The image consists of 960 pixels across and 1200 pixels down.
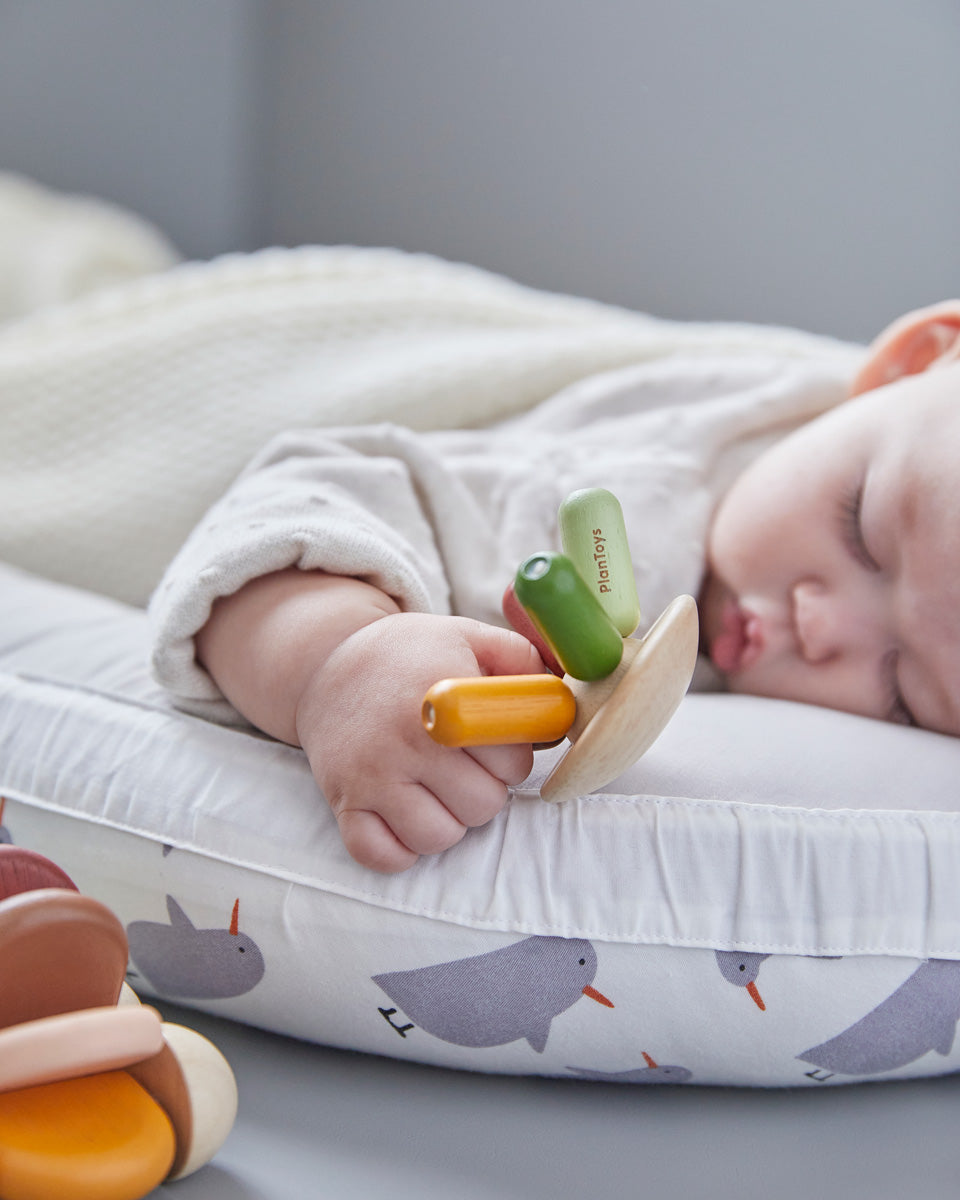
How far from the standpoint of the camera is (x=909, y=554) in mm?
669

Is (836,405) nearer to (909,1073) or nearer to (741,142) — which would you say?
(909,1073)

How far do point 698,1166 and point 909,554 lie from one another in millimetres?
368

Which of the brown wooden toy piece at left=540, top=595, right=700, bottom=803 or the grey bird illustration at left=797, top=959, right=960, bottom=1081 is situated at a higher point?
the brown wooden toy piece at left=540, top=595, right=700, bottom=803

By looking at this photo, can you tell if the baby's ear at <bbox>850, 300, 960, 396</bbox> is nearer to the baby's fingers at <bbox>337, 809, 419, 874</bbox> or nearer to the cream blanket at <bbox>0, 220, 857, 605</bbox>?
the cream blanket at <bbox>0, 220, 857, 605</bbox>

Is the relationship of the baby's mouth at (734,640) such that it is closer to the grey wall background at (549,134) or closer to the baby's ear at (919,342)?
the baby's ear at (919,342)

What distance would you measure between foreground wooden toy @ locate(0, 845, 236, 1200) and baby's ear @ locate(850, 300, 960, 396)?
739 millimetres

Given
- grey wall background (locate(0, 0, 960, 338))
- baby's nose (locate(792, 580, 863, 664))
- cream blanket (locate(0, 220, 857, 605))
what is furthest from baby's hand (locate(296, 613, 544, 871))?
grey wall background (locate(0, 0, 960, 338))

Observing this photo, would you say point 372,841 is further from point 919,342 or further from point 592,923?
point 919,342

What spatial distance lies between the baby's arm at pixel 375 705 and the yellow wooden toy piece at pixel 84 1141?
0.14m

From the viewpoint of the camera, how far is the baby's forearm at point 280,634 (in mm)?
563

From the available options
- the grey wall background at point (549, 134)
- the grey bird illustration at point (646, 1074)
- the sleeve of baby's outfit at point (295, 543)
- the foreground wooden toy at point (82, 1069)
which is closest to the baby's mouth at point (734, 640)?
the sleeve of baby's outfit at point (295, 543)

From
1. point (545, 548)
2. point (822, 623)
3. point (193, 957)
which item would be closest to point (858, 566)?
point (822, 623)

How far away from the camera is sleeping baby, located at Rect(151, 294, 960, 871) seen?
Result: 51 centimetres

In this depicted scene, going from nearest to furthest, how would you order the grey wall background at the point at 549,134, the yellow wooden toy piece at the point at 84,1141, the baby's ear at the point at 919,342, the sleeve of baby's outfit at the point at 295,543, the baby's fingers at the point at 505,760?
1. the yellow wooden toy piece at the point at 84,1141
2. the baby's fingers at the point at 505,760
3. the sleeve of baby's outfit at the point at 295,543
4. the baby's ear at the point at 919,342
5. the grey wall background at the point at 549,134
